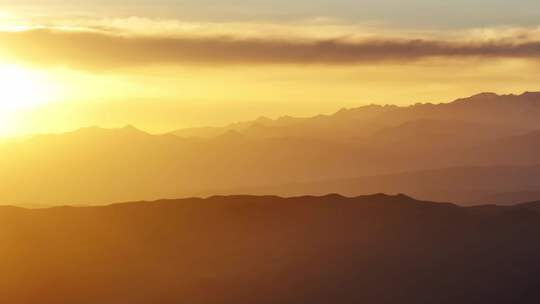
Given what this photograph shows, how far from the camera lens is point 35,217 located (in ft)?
461

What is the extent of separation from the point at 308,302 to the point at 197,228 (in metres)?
29.9

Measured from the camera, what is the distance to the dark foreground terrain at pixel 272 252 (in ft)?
375

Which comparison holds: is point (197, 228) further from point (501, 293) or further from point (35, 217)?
point (501, 293)

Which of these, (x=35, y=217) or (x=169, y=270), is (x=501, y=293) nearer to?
(x=169, y=270)

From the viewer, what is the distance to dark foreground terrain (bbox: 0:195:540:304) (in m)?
114

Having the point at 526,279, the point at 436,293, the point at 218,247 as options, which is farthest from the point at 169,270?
the point at 526,279

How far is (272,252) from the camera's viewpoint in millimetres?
126875

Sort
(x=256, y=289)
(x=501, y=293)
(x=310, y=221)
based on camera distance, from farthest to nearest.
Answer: (x=310, y=221)
(x=256, y=289)
(x=501, y=293)

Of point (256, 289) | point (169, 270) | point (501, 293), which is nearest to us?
point (501, 293)

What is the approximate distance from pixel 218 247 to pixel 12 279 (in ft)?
92.8

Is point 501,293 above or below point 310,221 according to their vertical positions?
below

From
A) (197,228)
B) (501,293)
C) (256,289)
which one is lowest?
(501,293)

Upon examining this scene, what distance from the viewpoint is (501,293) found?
109000 mm

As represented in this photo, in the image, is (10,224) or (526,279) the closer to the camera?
(526,279)
